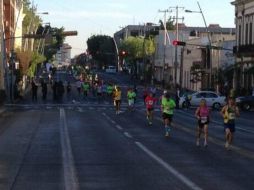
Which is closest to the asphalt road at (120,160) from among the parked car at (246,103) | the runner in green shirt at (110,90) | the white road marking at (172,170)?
the white road marking at (172,170)

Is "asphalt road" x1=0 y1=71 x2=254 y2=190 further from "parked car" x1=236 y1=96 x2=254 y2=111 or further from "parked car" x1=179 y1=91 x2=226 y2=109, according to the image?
"parked car" x1=236 y1=96 x2=254 y2=111

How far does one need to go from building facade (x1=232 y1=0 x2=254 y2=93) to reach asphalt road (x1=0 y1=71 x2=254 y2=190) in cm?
4733

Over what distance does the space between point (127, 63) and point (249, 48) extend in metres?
115

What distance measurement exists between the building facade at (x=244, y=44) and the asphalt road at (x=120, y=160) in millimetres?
47328

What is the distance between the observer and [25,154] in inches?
845

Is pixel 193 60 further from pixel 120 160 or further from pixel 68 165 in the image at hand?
pixel 68 165

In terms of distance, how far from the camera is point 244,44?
82.6 m

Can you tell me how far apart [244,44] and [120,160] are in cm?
6440

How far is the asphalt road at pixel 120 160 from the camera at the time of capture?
49.9 ft


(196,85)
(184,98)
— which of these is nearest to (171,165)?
(184,98)

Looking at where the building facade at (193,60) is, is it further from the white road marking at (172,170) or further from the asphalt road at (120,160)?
the white road marking at (172,170)

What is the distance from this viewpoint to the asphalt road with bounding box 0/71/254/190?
15198mm

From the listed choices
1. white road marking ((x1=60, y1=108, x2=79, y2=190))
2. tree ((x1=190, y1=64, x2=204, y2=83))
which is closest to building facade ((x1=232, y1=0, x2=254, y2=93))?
tree ((x1=190, y1=64, x2=204, y2=83))

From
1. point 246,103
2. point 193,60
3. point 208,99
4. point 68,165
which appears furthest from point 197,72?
point 68,165
